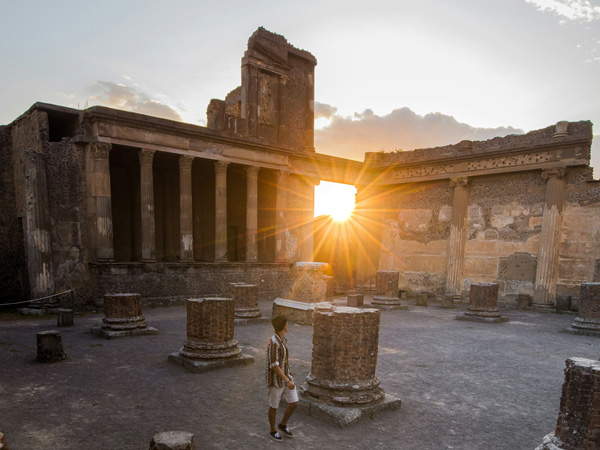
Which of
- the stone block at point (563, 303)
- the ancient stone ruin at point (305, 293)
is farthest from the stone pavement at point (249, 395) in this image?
the stone block at point (563, 303)

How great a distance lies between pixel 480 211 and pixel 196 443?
47.7 feet

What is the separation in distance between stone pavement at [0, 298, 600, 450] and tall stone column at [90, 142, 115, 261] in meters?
3.75

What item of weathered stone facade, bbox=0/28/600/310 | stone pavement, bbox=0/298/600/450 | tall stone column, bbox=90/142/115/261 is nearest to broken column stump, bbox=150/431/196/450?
stone pavement, bbox=0/298/600/450

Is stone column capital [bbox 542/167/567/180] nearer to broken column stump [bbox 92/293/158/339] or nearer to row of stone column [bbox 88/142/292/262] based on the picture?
row of stone column [bbox 88/142/292/262]

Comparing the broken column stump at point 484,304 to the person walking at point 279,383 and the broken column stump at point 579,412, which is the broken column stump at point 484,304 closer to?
the broken column stump at point 579,412

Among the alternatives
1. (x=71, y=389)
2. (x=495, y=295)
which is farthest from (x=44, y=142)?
(x=495, y=295)

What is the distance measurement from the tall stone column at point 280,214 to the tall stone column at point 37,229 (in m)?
8.38

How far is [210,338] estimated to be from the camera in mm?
6051

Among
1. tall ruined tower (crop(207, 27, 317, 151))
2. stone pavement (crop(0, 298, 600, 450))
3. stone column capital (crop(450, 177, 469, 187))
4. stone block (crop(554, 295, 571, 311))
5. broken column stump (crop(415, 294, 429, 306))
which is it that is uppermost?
tall ruined tower (crop(207, 27, 317, 151))

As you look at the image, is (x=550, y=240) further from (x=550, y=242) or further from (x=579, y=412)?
(x=579, y=412)

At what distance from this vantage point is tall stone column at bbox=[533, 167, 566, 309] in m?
13.0

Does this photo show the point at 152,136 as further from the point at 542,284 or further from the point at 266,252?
the point at 542,284

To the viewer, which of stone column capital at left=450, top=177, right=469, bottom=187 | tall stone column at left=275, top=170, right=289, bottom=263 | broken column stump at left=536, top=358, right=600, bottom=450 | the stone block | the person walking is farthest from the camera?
tall stone column at left=275, top=170, right=289, bottom=263

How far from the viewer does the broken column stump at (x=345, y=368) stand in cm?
430
